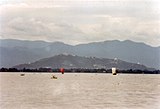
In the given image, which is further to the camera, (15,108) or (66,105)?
(66,105)

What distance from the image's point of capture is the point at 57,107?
53.9 m

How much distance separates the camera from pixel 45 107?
178ft

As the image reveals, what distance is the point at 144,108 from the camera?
176 feet

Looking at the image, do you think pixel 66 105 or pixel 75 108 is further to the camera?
pixel 66 105

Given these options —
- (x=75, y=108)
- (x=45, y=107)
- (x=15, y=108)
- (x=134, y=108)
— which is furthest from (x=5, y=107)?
(x=134, y=108)

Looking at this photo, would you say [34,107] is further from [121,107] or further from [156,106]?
[156,106]

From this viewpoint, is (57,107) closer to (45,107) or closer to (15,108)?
(45,107)

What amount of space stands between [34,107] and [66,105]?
5007 millimetres

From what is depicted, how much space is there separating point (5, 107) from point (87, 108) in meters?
10.9

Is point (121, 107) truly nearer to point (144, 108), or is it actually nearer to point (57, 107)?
point (144, 108)

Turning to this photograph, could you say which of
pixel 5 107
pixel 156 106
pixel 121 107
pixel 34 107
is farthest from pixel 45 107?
pixel 156 106

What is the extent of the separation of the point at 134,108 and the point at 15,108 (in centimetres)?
1588

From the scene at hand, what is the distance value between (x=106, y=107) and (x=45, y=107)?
27.1 feet

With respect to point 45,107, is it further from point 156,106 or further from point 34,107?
point 156,106
